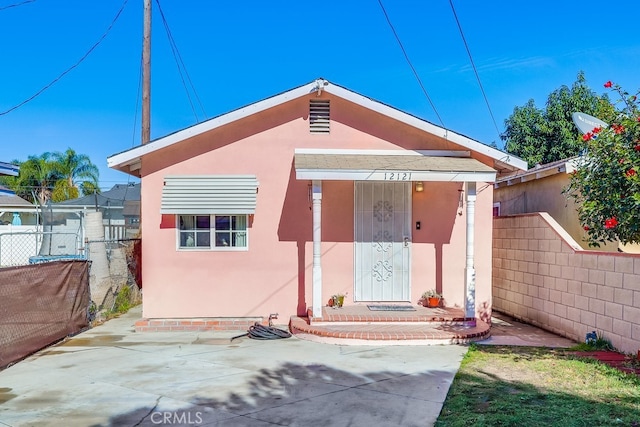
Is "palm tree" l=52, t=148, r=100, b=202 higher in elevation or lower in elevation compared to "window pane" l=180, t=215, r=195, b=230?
higher

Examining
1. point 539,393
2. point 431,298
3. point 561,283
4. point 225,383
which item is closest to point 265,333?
point 225,383

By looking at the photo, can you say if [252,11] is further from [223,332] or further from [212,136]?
[223,332]

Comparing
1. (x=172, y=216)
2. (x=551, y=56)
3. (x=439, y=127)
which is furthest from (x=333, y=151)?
(x=551, y=56)

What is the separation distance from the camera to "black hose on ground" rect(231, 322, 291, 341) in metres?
9.08

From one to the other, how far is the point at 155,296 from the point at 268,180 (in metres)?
3.35

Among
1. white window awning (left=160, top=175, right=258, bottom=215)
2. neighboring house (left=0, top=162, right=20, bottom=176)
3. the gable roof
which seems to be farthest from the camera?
the gable roof

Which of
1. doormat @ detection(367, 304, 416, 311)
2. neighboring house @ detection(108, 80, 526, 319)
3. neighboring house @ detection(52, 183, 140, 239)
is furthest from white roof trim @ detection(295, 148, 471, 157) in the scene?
neighboring house @ detection(52, 183, 140, 239)

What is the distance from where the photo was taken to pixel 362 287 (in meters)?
10.4

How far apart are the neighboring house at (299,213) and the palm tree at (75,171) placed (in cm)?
3456

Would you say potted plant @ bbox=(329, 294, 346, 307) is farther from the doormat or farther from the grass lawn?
the grass lawn

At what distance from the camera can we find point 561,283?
9.17 metres

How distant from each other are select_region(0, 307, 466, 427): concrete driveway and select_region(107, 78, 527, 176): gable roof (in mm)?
3756

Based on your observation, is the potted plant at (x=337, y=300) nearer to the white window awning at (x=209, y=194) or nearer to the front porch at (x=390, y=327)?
the front porch at (x=390, y=327)

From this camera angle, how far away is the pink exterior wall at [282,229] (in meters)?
10.1
